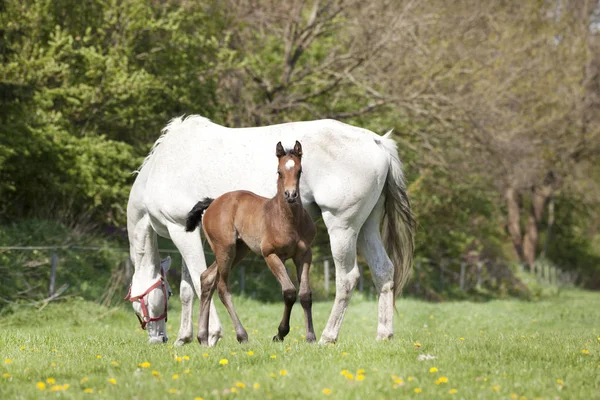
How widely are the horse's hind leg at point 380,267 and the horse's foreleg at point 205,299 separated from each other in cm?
169

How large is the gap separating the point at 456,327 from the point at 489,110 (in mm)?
9328

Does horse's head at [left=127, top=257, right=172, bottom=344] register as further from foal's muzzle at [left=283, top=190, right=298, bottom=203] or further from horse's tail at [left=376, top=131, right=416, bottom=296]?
foal's muzzle at [left=283, top=190, right=298, bottom=203]

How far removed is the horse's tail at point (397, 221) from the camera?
9008 millimetres

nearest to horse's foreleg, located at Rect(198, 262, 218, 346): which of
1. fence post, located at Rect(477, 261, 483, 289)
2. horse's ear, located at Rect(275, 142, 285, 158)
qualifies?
horse's ear, located at Rect(275, 142, 285, 158)

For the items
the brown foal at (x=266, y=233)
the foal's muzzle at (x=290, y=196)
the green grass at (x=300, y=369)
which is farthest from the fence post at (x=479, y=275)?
the foal's muzzle at (x=290, y=196)

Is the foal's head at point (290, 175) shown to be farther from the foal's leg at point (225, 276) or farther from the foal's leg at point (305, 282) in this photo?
the foal's leg at point (225, 276)

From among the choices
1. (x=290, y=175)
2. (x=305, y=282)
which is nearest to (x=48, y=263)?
(x=305, y=282)

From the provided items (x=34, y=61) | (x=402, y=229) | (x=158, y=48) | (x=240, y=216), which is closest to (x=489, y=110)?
(x=158, y=48)

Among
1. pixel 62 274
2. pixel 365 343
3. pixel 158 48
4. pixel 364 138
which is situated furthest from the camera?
→ pixel 158 48

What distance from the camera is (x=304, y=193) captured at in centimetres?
Result: 859

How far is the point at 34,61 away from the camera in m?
16.0

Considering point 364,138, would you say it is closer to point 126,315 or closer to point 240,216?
point 240,216

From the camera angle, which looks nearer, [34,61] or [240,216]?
[240,216]

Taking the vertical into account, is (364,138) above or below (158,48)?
below
